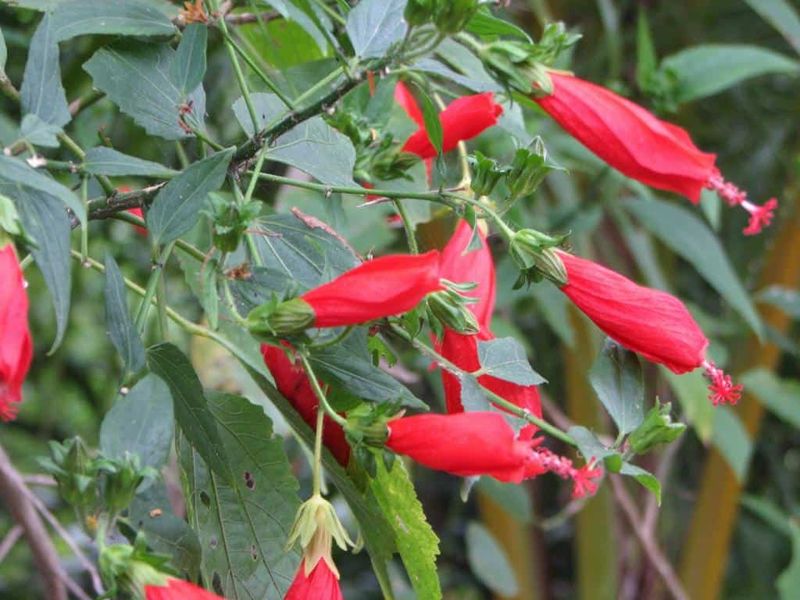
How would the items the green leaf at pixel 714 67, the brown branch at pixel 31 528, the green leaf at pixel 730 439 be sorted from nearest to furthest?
the brown branch at pixel 31 528 < the green leaf at pixel 714 67 < the green leaf at pixel 730 439

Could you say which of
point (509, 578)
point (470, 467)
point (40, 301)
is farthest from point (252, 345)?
point (40, 301)

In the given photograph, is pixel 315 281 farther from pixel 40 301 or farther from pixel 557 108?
pixel 40 301

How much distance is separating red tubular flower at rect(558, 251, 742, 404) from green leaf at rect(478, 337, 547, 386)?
0.12 feet

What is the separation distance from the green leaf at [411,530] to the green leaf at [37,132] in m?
0.18

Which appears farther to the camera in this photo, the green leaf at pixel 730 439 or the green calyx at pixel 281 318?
the green leaf at pixel 730 439

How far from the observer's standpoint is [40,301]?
143 centimetres

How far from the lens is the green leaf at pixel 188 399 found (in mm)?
400

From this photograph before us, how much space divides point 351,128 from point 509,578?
760 millimetres

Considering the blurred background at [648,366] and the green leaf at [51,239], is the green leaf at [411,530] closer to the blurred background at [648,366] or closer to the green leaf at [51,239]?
the green leaf at [51,239]

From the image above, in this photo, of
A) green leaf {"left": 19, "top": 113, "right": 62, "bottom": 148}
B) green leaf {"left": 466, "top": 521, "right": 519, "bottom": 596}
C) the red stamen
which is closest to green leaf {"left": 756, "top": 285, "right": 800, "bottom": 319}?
green leaf {"left": 466, "top": 521, "right": 519, "bottom": 596}

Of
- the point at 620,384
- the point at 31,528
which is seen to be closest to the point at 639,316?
the point at 620,384

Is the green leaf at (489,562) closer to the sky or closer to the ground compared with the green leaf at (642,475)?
closer to the ground

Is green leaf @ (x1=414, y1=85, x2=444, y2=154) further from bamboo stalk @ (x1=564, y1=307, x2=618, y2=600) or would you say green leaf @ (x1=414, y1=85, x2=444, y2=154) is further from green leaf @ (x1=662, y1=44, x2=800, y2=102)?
bamboo stalk @ (x1=564, y1=307, x2=618, y2=600)

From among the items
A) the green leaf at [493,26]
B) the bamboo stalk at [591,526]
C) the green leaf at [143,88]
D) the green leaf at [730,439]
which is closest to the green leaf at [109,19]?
the green leaf at [143,88]
